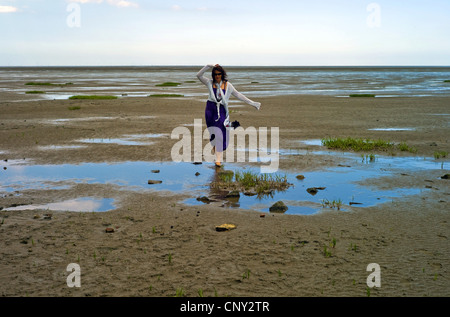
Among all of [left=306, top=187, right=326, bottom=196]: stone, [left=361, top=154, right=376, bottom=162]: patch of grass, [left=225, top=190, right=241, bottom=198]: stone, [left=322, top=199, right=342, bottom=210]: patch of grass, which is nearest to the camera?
[left=322, top=199, right=342, bottom=210]: patch of grass

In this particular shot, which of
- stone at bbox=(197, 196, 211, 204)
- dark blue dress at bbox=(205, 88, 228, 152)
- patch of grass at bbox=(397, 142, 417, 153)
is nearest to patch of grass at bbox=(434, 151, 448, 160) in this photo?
patch of grass at bbox=(397, 142, 417, 153)

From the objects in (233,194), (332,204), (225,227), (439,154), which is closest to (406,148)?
(439,154)

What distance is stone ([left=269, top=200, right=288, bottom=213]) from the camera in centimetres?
757

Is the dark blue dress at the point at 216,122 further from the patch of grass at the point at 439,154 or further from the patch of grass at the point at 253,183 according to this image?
the patch of grass at the point at 439,154

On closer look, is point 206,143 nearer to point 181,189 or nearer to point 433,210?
point 181,189
